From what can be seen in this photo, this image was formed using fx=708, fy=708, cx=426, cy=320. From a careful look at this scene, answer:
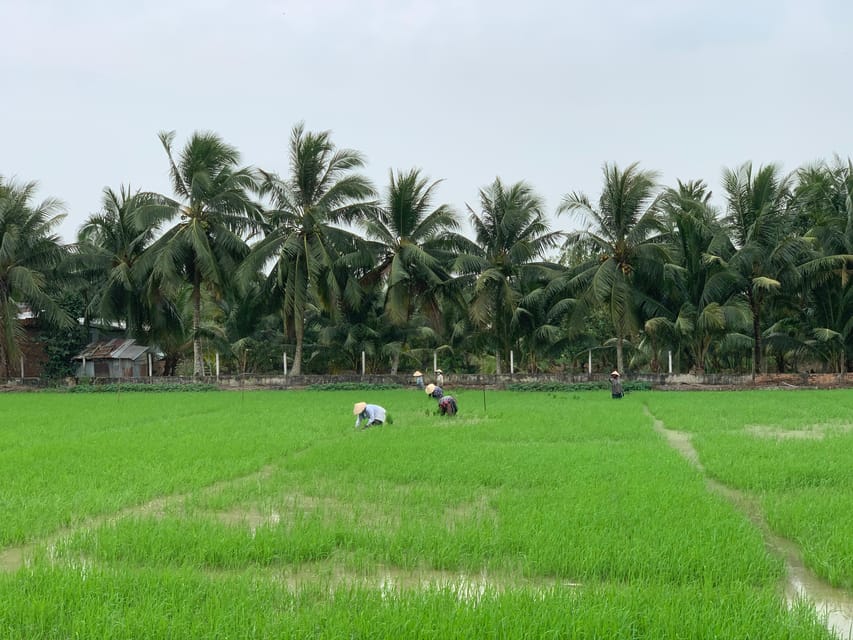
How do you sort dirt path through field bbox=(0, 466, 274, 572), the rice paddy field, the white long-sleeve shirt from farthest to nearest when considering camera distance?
1. the white long-sleeve shirt
2. dirt path through field bbox=(0, 466, 274, 572)
3. the rice paddy field

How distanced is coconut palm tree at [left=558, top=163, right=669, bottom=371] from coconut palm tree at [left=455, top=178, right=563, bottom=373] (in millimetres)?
1514

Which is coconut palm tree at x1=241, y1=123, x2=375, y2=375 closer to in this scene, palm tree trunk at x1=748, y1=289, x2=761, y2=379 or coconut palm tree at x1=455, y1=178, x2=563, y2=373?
coconut palm tree at x1=455, y1=178, x2=563, y2=373

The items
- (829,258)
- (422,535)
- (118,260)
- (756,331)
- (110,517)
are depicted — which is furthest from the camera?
(118,260)

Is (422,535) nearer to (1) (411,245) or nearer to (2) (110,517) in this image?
(2) (110,517)

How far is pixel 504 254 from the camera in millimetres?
24500

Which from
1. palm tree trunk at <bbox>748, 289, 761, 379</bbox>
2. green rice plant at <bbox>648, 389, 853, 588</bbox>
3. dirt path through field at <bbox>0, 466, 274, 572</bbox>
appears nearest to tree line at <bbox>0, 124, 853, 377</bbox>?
palm tree trunk at <bbox>748, 289, 761, 379</bbox>

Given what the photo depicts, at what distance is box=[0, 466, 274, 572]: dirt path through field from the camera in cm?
432

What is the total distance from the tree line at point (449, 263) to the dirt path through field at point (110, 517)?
53.2 feet

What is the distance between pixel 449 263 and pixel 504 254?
2043mm

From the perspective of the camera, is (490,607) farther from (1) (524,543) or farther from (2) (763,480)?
(2) (763,480)

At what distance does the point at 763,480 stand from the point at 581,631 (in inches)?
157

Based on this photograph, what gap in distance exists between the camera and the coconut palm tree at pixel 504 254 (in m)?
23.7

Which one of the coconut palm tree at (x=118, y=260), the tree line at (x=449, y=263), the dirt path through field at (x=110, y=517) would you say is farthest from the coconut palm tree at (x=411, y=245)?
the dirt path through field at (x=110, y=517)

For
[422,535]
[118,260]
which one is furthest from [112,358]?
[422,535]
